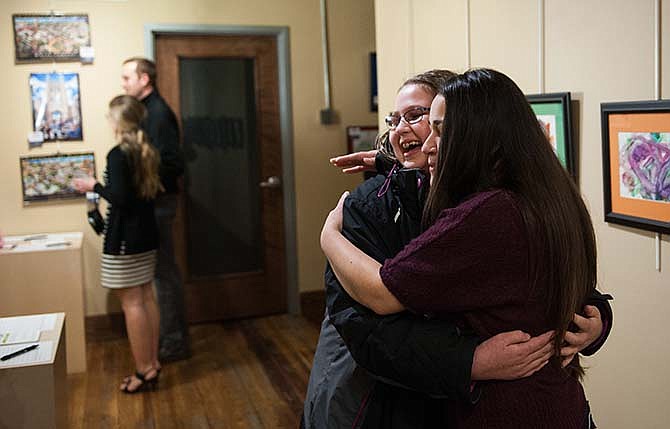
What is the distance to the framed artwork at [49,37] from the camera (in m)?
4.58

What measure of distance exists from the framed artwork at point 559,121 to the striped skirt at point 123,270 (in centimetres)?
228

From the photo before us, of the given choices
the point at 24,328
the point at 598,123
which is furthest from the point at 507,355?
the point at 24,328

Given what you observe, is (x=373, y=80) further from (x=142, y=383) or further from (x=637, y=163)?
(x=637, y=163)

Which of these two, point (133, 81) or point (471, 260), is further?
point (133, 81)

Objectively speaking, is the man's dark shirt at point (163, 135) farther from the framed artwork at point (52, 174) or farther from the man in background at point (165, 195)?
the framed artwork at point (52, 174)

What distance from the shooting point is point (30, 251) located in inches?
163

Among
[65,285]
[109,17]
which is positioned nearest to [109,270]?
[65,285]

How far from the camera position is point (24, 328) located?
248 centimetres

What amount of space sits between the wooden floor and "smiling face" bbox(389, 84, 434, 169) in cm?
208

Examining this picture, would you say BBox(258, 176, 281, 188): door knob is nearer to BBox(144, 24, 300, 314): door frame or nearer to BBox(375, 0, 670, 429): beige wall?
BBox(144, 24, 300, 314): door frame

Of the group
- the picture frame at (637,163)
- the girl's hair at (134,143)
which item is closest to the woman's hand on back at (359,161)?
the picture frame at (637,163)

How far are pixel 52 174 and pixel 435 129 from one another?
3744mm

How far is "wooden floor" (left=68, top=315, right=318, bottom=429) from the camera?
3609 millimetres

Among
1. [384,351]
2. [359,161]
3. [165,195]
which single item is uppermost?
[359,161]
